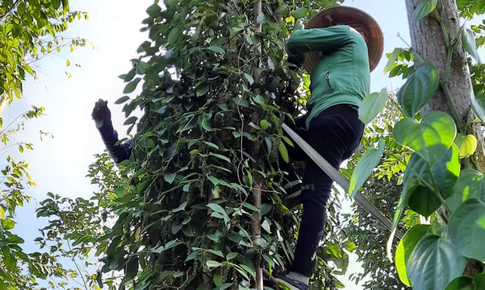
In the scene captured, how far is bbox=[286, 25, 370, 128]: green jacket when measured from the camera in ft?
5.94

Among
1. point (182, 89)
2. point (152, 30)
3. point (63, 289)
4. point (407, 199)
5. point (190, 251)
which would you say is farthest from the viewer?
point (63, 289)

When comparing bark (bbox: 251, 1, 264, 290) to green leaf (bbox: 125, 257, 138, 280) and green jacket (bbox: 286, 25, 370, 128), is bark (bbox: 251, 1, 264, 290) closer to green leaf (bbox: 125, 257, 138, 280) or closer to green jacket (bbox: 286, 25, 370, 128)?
green jacket (bbox: 286, 25, 370, 128)

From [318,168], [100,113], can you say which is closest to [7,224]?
[100,113]

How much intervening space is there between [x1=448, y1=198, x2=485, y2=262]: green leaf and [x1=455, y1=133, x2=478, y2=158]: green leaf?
0.13 metres

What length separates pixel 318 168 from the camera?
5.68ft

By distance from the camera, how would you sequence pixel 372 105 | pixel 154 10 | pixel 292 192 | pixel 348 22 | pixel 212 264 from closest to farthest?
1. pixel 372 105
2. pixel 212 264
3. pixel 292 192
4. pixel 154 10
5. pixel 348 22

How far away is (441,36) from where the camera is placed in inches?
34.9

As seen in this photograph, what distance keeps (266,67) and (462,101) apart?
3.53ft

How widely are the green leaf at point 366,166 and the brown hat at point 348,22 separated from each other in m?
1.31

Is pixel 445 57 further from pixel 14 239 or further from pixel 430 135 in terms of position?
pixel 14 239

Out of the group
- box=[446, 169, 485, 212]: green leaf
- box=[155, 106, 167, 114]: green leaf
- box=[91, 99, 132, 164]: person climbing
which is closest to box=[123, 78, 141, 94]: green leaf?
box=[91, 99, 132, 164]: person climbing

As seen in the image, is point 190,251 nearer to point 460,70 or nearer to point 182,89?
point 182,89

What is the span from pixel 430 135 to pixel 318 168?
41.7 inches

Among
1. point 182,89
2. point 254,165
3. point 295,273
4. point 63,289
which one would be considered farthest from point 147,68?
point 63,289
